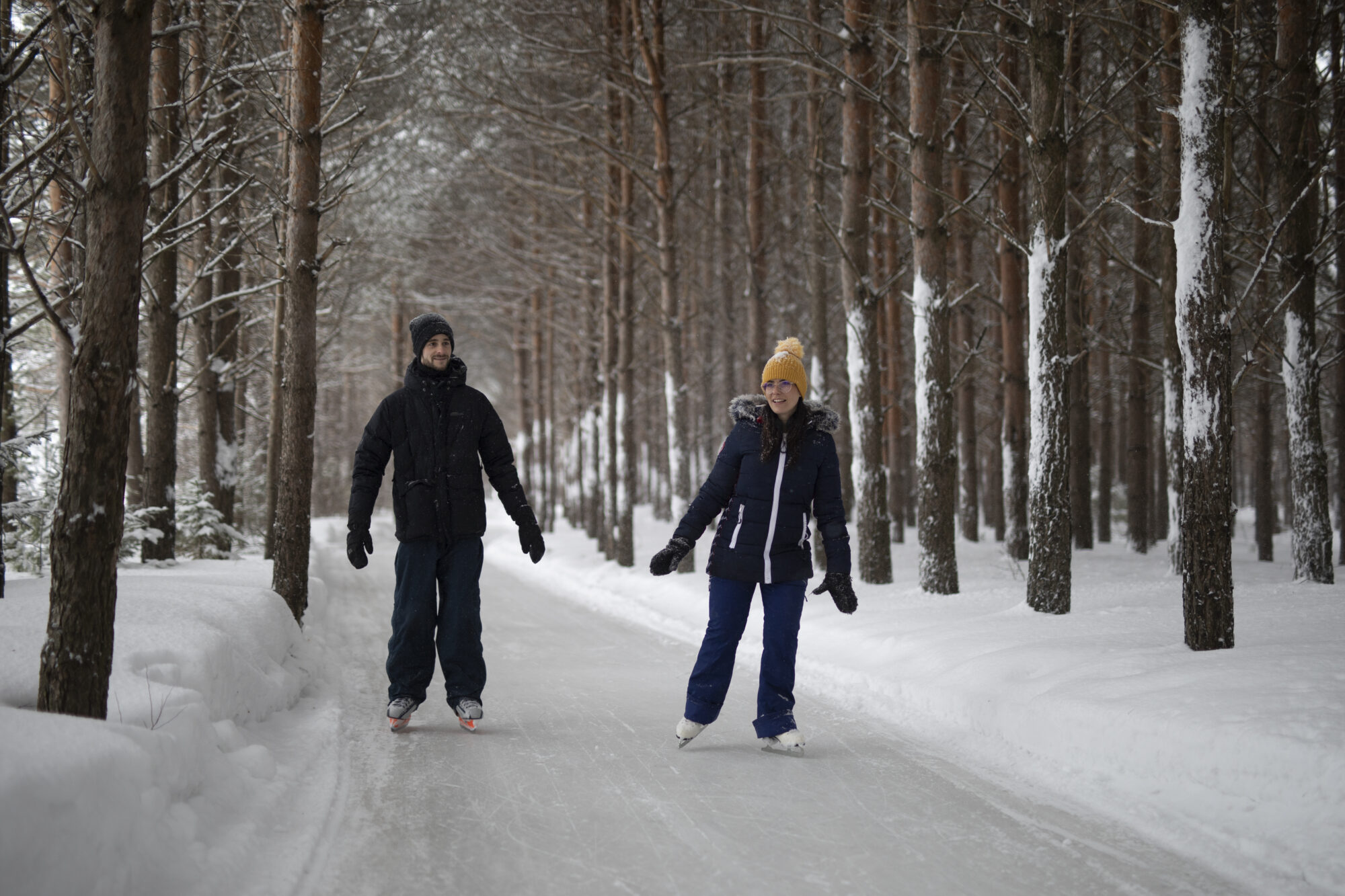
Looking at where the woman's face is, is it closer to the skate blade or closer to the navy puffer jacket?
the navy puffer jacket

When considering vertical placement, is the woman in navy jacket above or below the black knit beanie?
below

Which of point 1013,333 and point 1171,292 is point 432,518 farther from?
point 1013,333

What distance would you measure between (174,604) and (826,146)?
16777 millimetres

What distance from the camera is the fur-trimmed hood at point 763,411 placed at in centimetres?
537

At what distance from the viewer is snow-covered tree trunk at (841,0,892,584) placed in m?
11.7

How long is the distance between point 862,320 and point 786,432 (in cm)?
680

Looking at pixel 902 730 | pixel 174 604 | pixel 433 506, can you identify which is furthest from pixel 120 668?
pixel 902 730

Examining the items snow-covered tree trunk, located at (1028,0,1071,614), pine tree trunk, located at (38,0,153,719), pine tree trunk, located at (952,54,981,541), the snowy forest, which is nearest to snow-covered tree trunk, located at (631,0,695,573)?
the snowy forest

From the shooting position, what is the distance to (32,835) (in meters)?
2.85

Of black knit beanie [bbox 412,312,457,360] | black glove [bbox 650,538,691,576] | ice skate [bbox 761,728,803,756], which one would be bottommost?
ice skate [bbox 761,728,803,756]

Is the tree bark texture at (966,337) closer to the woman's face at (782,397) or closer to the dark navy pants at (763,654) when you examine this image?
the woman's face at (782,397)

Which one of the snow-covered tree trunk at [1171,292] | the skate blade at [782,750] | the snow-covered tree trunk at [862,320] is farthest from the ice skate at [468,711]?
the snow-covered tree trunk at [1171,292]

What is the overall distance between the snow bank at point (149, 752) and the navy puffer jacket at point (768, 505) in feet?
7.96

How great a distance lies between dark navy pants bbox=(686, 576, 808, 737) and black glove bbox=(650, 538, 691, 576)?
25 centimetres
